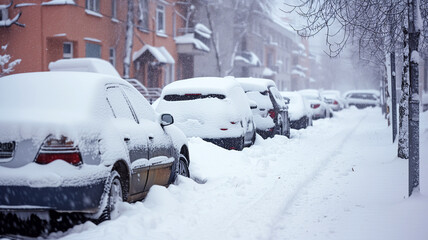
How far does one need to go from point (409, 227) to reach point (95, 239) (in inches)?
125

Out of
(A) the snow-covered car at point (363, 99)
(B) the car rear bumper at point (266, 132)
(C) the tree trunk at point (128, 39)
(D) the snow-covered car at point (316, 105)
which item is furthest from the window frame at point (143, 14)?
(A) the snow-covered car at point (363, 99)

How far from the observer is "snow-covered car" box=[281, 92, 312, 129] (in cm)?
2033

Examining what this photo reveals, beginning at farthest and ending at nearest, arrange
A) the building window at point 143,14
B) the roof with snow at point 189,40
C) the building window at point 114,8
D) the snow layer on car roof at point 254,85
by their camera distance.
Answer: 1. the roof with snow at point 189,40
2. the building window at point 143,14
3. the building window at point 114,8
4. the snow layer on car roof at point 254,85

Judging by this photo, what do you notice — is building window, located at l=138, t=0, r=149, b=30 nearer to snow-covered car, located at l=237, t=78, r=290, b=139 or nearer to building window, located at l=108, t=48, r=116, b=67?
building window, located at l=108, t=48, r=116, b=67

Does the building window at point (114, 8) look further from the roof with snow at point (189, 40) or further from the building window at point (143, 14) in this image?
the roof with snow at point (189, 40)

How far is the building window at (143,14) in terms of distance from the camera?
2778 cm

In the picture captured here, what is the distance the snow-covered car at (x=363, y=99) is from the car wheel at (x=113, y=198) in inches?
1758

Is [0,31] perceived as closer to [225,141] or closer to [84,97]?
[225,141]

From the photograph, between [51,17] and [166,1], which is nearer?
[51,17]

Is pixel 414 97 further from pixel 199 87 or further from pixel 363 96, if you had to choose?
pixel 363 96

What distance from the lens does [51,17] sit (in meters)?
22.6

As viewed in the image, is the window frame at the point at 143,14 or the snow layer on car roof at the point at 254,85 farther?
the window frame at the point at 143,14

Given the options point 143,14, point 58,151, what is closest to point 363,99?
point 143,14

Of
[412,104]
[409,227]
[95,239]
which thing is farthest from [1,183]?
[412,104]
